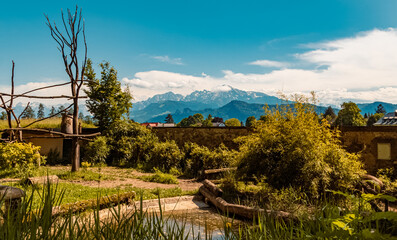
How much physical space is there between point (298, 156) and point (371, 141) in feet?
14.9

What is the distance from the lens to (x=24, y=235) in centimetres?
141

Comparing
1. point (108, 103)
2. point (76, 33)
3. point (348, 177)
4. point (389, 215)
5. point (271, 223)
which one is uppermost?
point (76, 33)

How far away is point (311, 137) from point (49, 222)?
225 inches

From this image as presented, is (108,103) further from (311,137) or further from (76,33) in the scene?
(311,137)

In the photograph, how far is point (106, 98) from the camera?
15.3 metres

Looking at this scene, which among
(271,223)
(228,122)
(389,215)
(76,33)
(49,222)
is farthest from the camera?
(228,122)

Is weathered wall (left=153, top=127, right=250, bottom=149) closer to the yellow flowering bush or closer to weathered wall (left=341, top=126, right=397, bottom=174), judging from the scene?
weathered wall (left=341, top=126, right=397, bottom=174)

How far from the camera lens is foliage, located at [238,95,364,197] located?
604 cm

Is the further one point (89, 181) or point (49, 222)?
point (89, 181)

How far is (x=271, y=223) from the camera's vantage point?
1.66m

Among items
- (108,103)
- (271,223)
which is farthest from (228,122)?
(271,223)

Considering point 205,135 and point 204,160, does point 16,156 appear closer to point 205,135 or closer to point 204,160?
point 204,160

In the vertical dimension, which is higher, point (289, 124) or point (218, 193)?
point (289, 124)

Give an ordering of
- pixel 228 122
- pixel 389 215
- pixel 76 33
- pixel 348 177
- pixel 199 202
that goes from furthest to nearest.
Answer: pixel 228 122 → pixel 76 33 → pixel 199 202 → pixel 348 177 → pixel 389 215
